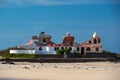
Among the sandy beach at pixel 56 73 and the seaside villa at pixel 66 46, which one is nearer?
the sandy beach at pixel 56 73

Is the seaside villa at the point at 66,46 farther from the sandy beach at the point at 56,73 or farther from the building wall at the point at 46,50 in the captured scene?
the sandy beach at the point at 56,73

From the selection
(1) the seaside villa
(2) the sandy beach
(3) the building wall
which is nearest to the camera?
(2) the sandy beach

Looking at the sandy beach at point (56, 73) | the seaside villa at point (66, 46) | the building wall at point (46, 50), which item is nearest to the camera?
the sandy beach at point (56, 73)

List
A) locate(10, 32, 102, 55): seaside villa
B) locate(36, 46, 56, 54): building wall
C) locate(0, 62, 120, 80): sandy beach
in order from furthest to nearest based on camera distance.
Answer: locate(36, 46, 56, 54): building wall, locate(10, 32, 102, 55): seaside villa, locate(0, 62, 120, 80): sandy beach

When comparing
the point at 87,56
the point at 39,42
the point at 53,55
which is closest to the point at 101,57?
the point at 87,56

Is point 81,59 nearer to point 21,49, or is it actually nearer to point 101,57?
point 101,57

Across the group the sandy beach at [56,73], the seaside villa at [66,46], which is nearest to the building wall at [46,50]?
the seaside villa at [66,46]

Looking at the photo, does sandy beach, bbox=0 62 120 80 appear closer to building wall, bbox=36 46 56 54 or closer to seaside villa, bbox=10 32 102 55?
seaside villa, bbox=10 32 102 55

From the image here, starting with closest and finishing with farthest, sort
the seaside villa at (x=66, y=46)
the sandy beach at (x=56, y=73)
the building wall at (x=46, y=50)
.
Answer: the sandy beach at (x=56, y=73) < the seaside villa at (x=66, y=46) < the building wall at (x=46, y=50)

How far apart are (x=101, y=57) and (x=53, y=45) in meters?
6.95

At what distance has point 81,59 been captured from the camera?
152 feet

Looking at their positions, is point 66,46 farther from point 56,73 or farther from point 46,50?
point 56,73

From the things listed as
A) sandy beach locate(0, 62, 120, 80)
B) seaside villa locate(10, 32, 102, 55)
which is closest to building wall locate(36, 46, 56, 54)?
seaside villa locate(10, 32, 102, 55)

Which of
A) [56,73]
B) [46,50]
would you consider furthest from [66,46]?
[56,73]
